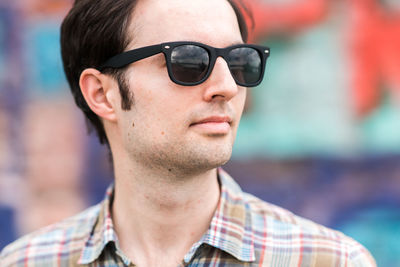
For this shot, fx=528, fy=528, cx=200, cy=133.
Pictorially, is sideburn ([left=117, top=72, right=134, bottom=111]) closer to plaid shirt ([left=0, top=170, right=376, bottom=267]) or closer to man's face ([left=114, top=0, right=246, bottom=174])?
→ man's face ([left=114, top=0, right=246, bottom=174])

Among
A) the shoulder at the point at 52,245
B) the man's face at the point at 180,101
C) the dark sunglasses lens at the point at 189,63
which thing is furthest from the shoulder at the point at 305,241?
the shoulder at the point at 52,245

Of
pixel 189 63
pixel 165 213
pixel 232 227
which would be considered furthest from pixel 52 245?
pixel 189 63

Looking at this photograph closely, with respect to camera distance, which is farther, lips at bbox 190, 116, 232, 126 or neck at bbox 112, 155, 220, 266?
neck at bbox 112, 155, 220, 266

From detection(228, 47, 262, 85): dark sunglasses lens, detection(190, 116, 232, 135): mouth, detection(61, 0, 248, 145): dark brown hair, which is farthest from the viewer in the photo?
detection(61, 0, 248, 145): dark brown hair

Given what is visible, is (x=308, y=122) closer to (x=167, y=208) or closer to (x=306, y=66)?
(x=306, y=66)

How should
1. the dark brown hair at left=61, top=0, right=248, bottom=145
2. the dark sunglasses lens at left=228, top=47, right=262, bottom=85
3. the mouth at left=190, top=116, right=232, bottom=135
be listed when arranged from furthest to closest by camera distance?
the dark brown hair at left=61, top=0, right=248, bottom=145 → the dark sunglasses lens at left=228, top=47, right=262, bottom=85 → the mouth at left=190, top=116, right=232, bottom=135

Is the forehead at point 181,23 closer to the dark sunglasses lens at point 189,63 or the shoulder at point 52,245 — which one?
the dark sunglasses lens at point 189,63

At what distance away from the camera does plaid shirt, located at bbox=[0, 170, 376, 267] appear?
2.26 metres

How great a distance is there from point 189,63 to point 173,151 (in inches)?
14.7

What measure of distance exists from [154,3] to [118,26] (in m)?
0.20

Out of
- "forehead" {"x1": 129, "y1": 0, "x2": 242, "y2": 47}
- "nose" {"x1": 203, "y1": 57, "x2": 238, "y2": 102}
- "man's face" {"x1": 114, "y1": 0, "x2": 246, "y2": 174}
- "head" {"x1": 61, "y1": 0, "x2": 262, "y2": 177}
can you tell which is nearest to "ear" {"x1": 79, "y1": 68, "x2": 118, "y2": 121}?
"head" {"x1": 61, "y1": 0, "x2": 262, "y2": 177}

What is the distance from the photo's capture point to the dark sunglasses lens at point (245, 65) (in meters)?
2.30

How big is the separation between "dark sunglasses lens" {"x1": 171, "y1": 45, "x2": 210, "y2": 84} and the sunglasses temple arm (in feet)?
0.28

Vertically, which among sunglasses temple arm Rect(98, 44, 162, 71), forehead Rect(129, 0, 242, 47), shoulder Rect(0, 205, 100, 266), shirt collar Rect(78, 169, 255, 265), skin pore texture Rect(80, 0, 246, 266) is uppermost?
forehead Rect(129, 0, 242, 47)
